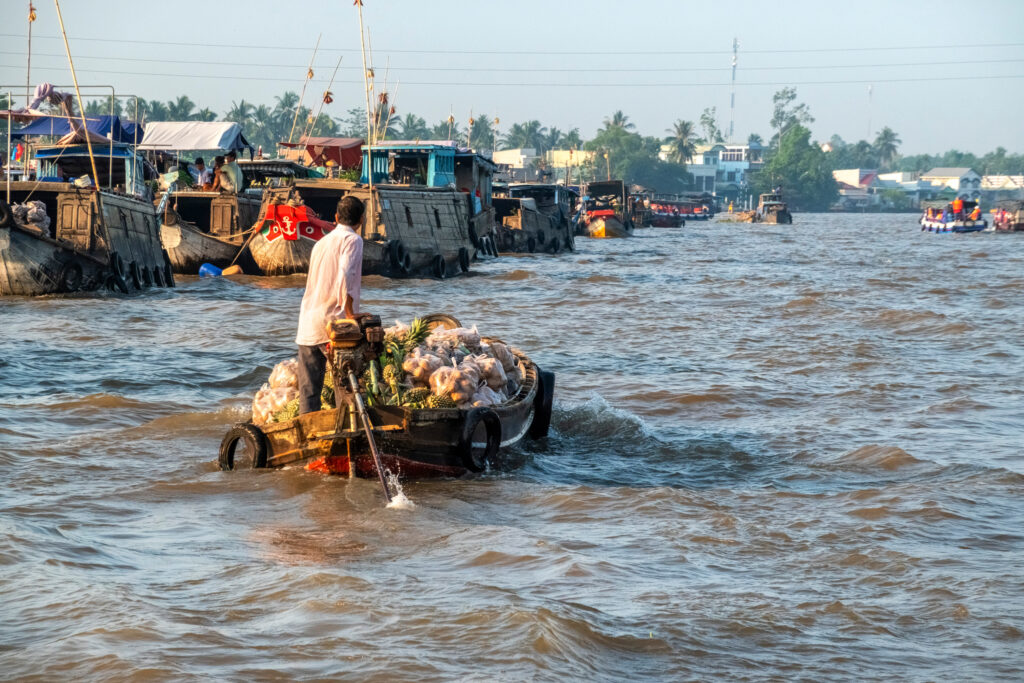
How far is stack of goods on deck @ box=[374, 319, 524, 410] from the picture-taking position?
7.78m

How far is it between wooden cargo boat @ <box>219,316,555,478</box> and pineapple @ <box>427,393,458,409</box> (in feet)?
0.60

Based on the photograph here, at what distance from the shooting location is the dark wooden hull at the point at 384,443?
726 centimetres

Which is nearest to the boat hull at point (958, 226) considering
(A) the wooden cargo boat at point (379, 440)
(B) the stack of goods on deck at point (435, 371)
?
(B) the stack of goods on deck at point (435, 371)

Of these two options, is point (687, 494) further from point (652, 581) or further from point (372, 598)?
point (372, 598)

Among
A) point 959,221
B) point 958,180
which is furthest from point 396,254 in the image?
point 958,180

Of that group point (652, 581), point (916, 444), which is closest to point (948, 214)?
point (916, 444)

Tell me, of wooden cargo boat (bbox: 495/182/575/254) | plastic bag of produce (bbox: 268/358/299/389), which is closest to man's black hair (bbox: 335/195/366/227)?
plastic bag of produce (bbox: 268/358/299/389)

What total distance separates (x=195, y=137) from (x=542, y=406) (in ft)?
87.4

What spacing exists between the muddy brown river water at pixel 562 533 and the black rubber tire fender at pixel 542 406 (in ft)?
0.52

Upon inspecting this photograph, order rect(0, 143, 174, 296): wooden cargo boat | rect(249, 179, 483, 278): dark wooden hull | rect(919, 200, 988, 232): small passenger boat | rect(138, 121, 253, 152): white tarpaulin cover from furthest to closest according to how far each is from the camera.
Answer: rect(919, 200, 988, 232): small passenger boat < rect(138, 121, 253, 152): white tarpaulin cover < rect(249, 179, 483, 278): dark wooden hull < rect(0, 143, 174, 296): wooden cargo boat

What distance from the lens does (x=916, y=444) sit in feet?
31.7

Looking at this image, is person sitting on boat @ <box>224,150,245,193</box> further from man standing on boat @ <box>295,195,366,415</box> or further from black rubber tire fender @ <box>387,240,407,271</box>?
man standing on boat @ <box>295,195,366,415</box>

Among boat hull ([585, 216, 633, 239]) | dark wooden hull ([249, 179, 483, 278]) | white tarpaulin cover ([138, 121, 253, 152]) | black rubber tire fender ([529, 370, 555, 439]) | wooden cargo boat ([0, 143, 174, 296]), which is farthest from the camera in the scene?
boat hull ([585, 216, 633, 239])

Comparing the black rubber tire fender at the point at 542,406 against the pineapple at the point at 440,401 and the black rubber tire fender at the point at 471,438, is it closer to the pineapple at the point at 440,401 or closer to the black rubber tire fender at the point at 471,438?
the black rubber tire fender at the point at 471,438
